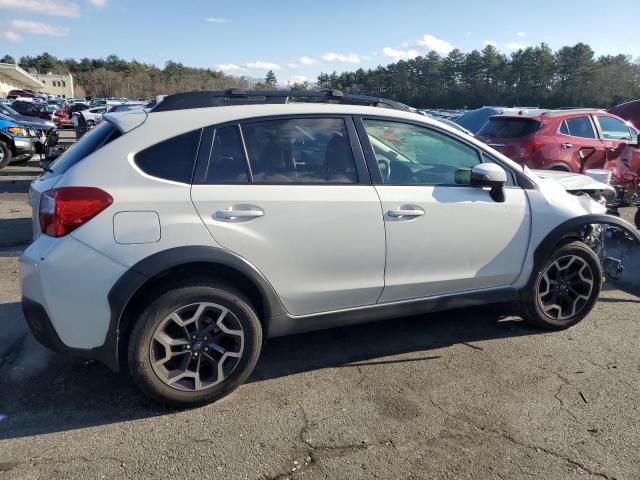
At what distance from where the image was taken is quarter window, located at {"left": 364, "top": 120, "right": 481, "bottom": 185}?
3.54m

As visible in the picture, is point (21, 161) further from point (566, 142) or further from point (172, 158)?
point (566, 142)


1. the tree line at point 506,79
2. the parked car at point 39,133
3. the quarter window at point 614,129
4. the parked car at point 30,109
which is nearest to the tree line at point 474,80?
the tree line at point 506,79

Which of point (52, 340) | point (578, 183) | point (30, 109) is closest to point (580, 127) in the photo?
point (578, 183)

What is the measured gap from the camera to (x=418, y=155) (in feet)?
12.8

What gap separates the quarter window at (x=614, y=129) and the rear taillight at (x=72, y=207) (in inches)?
364

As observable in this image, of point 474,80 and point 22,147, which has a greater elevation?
point 474,80

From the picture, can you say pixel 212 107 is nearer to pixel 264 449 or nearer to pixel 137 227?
pixel 137 227

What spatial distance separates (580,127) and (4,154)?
12.8m

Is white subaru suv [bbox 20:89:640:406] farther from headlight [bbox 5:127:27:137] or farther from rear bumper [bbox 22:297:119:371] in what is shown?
headlight [bbox 5:127:27:137]

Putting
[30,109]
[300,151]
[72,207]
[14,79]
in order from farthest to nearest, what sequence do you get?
[14,79] < [30,109] < [300,151] < [72,207]

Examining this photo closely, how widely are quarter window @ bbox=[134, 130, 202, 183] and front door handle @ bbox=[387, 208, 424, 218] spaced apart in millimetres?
1297

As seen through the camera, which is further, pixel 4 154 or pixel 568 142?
pixel 4 154

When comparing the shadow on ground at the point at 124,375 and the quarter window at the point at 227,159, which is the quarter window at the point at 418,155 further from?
the shadow on ground at the point at 124,375

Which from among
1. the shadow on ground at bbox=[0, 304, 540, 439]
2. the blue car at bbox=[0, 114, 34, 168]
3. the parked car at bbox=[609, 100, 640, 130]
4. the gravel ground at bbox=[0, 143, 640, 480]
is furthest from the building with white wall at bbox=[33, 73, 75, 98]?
the gravel ground at bbox=[0, 143, 640, 480]
